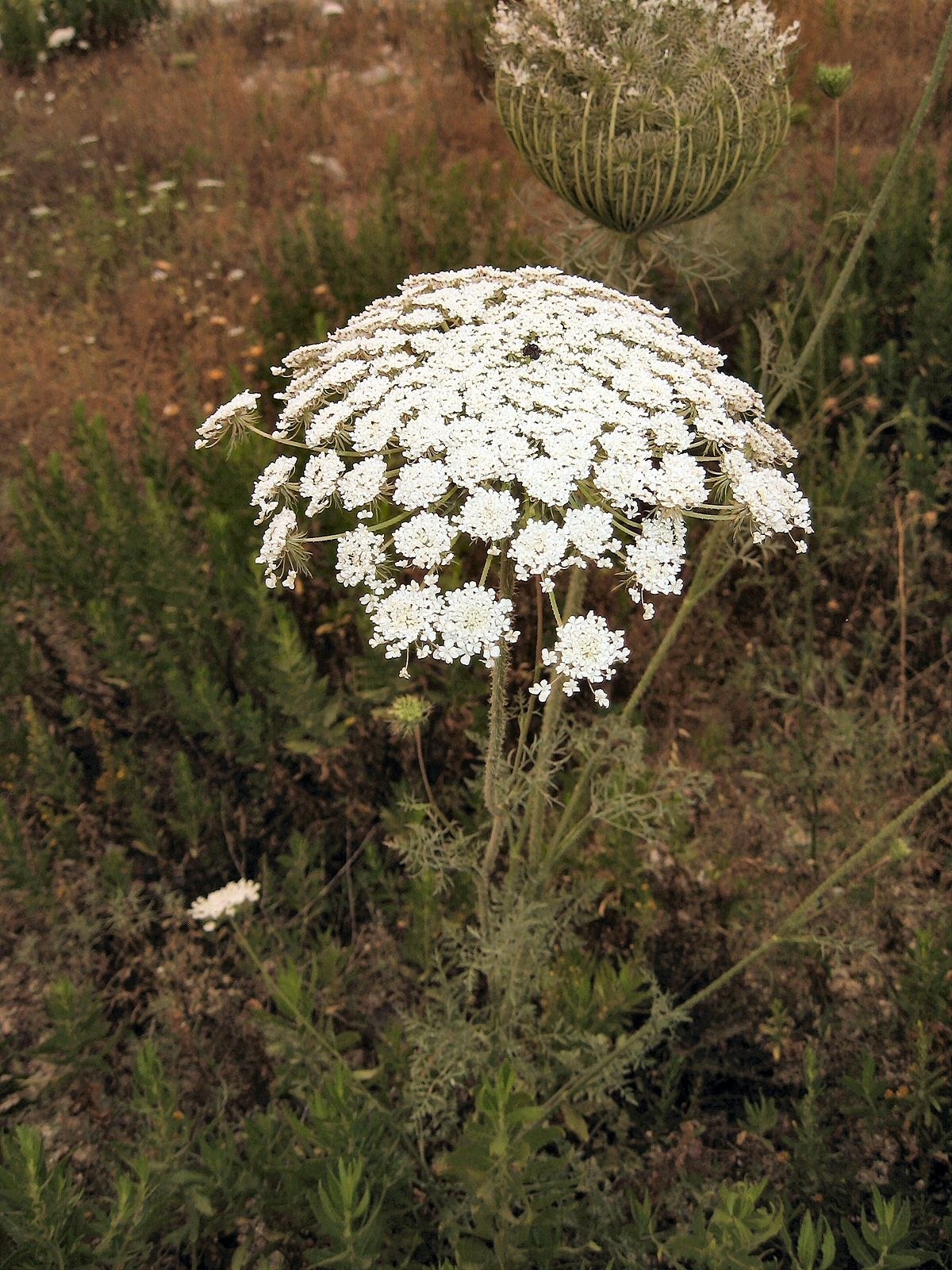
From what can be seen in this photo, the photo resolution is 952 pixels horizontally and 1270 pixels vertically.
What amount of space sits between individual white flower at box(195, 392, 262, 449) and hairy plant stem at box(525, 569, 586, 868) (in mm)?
768

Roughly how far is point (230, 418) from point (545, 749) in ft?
3.19

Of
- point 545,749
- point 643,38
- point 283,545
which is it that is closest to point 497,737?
point 545,749

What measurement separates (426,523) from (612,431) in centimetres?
39

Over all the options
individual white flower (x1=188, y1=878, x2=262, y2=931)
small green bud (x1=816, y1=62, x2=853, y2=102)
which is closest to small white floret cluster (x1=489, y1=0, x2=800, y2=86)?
small green bud (x1=816, y1=62, x2=853, y2=102)

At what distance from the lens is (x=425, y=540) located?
156 centimetres

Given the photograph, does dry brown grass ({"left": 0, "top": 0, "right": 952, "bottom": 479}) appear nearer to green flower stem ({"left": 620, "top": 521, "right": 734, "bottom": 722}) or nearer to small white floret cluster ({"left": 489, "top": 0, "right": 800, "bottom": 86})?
small white floret cluster ({"left": 489, "top": 0, "right": 800, "bottom": 86})

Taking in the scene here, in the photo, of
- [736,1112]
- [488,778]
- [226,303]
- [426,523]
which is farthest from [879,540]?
[226,303]

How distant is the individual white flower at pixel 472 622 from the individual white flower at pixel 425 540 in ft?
0.29

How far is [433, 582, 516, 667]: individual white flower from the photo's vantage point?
1.46 m

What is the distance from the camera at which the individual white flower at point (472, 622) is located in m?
1.46

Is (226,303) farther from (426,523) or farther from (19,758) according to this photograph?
(426,523)

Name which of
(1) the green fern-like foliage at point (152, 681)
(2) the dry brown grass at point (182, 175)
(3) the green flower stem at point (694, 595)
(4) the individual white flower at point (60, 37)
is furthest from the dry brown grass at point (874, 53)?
(4) the individual white flower at point (60, 37)

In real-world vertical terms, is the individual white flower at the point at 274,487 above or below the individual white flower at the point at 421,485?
below

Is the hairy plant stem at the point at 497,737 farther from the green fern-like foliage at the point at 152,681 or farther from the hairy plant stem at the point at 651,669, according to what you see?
the green fern-like foliage at the point at 152,681
